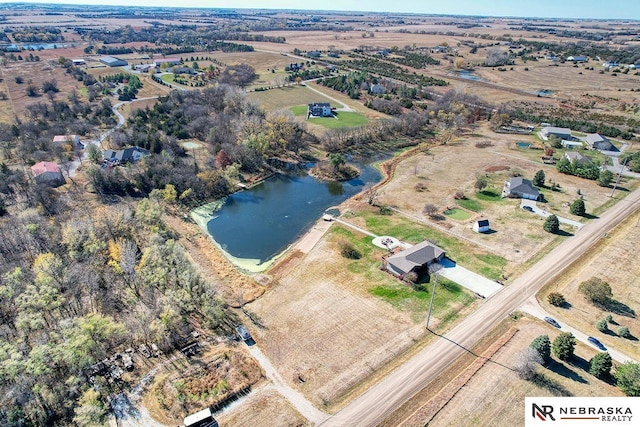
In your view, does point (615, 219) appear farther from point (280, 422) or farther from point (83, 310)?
point (83, 310)

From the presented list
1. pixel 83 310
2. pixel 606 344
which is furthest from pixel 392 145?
pixel 83 310

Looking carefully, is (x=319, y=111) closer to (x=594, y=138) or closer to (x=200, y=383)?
(x=594, y=138)

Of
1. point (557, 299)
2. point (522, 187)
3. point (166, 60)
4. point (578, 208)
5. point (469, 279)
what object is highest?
point (578, 208)

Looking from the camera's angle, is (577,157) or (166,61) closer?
(577,157)

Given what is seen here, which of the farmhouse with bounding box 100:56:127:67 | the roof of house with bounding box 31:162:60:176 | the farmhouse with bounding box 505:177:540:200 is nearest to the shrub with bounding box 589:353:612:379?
the farmhouse with bounding box 505:177:540:200

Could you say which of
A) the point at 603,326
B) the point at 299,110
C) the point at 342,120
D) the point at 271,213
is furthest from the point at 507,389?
the point at 299,110

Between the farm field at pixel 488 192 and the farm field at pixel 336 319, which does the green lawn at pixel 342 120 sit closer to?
the farm field at pixel 488 192

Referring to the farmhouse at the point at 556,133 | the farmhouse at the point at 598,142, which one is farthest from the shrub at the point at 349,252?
the farmhouse at the point at 598,142
